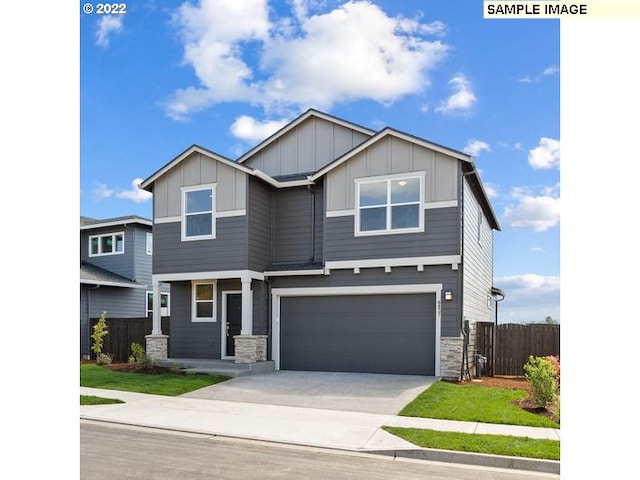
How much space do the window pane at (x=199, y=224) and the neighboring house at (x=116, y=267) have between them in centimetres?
624

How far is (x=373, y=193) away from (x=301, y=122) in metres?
3.61

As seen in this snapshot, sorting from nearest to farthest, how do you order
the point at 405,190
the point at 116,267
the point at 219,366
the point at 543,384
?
the point at 543,384 < the point at 405,190 < the point at 219,366 < the point at 116,267

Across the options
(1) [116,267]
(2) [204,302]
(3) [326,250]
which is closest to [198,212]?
(2) [204,302]

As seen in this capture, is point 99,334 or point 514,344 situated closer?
point 514,344

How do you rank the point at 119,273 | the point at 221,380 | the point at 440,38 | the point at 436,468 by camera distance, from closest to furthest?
the point at 436,468, the point at 440,38, the point at 221,380, the point at 119,273

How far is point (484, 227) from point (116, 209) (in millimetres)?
11280

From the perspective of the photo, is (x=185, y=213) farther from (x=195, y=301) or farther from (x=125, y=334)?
(x=125, y=334)

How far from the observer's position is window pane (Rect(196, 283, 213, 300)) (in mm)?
14402

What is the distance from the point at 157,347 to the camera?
13820 millimetres

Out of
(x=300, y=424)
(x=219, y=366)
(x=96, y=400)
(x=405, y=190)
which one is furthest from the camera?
(x=219, y=366)

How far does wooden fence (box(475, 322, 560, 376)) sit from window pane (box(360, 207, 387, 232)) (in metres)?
3.62
